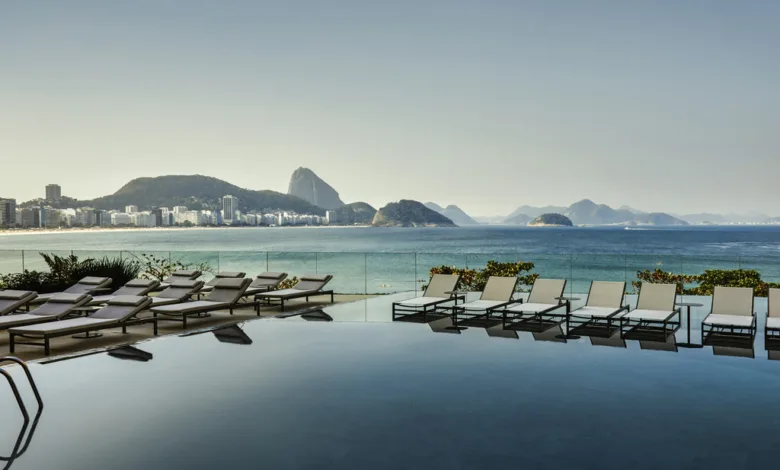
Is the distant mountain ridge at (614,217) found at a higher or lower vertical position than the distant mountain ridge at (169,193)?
lower

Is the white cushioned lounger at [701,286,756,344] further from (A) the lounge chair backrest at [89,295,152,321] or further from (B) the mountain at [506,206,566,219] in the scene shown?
(B) the mountain at [506,206,566,219]

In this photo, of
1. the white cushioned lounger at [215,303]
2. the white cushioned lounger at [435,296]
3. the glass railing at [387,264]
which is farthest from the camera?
the glass railing at [387,264]

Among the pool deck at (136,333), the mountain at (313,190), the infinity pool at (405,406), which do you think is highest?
the mountain at (313,190)

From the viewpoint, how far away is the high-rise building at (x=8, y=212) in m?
68.0

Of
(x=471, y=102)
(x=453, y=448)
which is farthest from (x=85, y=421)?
(x=471, y=102)

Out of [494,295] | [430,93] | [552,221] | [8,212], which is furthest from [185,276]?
[552,221]

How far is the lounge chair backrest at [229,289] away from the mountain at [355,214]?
97.9 meters

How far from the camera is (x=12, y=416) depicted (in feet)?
17.3

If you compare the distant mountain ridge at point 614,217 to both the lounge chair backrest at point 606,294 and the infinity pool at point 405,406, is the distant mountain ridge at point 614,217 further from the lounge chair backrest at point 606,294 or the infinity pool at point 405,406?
the infinity pool at point 405,406

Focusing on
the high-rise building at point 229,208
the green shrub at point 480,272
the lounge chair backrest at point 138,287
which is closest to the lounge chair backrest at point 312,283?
the lounge chair backrest at point 138,287

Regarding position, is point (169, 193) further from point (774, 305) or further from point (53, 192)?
point (774, 305)

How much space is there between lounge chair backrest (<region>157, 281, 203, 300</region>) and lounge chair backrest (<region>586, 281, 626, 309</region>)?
607 cm

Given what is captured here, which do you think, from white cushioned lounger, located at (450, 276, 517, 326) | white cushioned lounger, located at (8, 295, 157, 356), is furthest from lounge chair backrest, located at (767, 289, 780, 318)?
white cushioned lounger, located at (8, 295, 157, 356)

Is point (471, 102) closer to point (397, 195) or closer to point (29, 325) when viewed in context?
point (29, 325)
